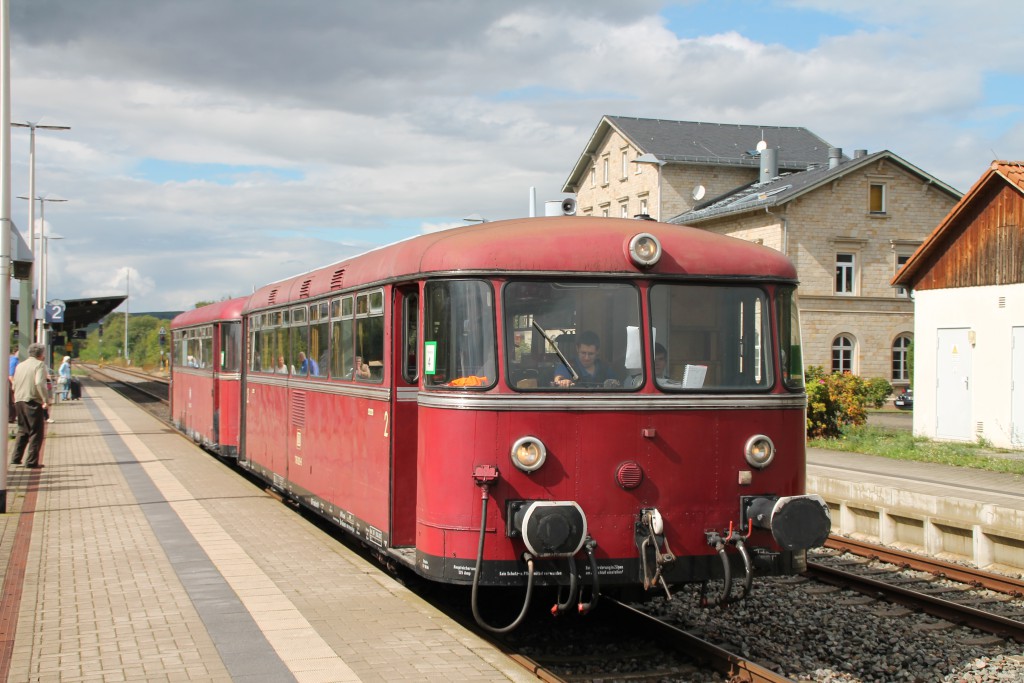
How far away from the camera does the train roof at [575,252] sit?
292 inches

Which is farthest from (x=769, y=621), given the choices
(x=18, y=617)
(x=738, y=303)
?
(x=18, y=617)

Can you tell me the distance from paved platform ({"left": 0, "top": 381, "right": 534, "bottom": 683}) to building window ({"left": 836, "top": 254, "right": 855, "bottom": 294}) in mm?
34476

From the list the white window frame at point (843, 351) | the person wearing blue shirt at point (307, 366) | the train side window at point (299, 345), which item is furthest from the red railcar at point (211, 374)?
the white window frame at point (843, 351)

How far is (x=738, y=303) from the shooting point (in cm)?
777

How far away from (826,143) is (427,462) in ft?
183

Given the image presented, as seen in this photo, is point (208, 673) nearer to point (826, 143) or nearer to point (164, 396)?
point (164, 396)

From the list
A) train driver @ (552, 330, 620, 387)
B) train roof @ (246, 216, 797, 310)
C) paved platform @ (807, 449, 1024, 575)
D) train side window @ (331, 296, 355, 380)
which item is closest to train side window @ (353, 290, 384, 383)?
train side window @ (331, 296, 355, 380)

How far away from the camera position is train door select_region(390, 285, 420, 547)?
8.46 meters

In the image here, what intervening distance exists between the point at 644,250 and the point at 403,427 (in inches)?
92.1

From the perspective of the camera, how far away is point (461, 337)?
7426 mm

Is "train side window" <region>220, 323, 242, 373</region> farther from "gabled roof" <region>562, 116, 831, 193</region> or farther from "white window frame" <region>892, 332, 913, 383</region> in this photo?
"gabled roof" <region>562, 116, 831, 193</region>

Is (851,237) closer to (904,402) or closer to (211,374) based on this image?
(904,402)

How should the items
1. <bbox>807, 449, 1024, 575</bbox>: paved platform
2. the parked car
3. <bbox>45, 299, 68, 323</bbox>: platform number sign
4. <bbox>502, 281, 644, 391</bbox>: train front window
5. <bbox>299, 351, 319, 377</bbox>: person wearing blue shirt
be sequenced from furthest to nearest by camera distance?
the parked car < <bbox>45, 299, 68, 323</bbox>: platform number sign < <bbox>807, 449, 1024, 575</bbox>: paved platform < <bbox>299, 351, 319, 377</bbox>: person wearing blue shirt < <bbox>502, 281, 644, 391</bbox>: train front window

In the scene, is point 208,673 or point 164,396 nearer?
point 208,673
